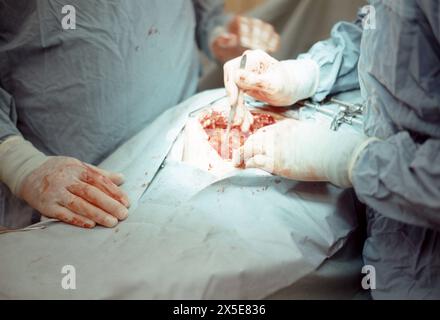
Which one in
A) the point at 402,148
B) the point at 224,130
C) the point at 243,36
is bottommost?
the point at 224,130

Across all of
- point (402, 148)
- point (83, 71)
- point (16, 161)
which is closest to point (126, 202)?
point (16, 161)

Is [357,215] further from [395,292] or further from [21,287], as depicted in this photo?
[21,287]

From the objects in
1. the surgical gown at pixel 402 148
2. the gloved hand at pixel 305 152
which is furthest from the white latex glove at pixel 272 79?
the surgical gown at pixel 402 148

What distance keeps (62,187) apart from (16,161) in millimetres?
249

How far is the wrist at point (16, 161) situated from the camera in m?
1.68

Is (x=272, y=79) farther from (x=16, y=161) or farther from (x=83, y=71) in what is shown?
(x=16, y=161)

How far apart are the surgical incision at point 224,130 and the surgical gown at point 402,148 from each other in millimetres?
452

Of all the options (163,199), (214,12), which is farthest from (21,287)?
(214,12)

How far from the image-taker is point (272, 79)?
5.94 ft

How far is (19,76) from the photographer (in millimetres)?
1794

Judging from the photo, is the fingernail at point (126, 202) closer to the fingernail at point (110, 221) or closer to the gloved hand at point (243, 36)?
the fingernail at point (110, 221)

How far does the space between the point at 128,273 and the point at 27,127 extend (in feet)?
2.97

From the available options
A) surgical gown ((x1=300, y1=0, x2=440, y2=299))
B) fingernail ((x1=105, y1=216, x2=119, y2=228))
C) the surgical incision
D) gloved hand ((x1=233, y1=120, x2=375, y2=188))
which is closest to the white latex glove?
the surgical incision

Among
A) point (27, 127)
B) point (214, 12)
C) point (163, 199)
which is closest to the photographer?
point (163, 199)
